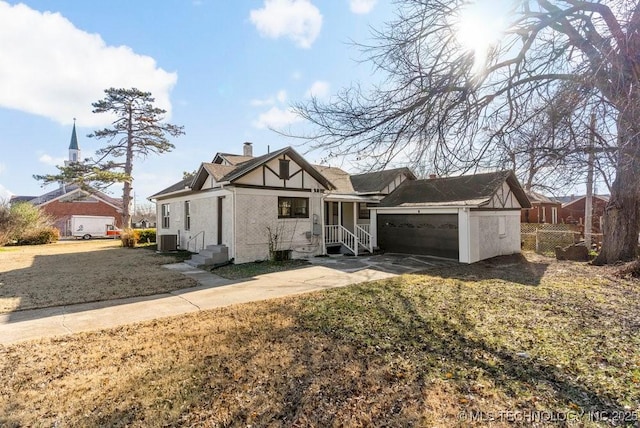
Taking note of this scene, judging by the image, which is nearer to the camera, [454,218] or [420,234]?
[454,218]

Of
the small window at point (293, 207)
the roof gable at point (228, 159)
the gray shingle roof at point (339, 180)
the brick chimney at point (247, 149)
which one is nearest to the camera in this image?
the small window at point (293, 207)

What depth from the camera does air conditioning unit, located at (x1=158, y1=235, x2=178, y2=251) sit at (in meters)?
16.9

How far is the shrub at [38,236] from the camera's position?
22953 millimetres

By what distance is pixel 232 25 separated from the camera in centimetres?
1066

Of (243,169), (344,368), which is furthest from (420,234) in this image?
(344,368)

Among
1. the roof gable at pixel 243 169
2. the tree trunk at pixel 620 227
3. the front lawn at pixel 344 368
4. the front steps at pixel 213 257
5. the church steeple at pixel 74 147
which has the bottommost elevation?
the front lawn at pixel 344 368

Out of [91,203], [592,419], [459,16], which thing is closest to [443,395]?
[592,419]

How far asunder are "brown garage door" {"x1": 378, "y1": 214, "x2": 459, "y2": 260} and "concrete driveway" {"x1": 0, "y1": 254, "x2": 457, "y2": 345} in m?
1.39

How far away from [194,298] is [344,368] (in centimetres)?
494

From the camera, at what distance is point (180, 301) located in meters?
7.38

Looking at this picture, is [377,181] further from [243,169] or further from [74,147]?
[74,147]

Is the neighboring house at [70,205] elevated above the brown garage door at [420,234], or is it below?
above

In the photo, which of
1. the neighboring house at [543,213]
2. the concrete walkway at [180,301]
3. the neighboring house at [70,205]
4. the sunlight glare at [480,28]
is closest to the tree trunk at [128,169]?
the neighboring house at [70,205]

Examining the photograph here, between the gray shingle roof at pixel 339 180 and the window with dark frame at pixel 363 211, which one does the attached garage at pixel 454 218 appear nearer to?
the window with dark frame at pixel 363 211
